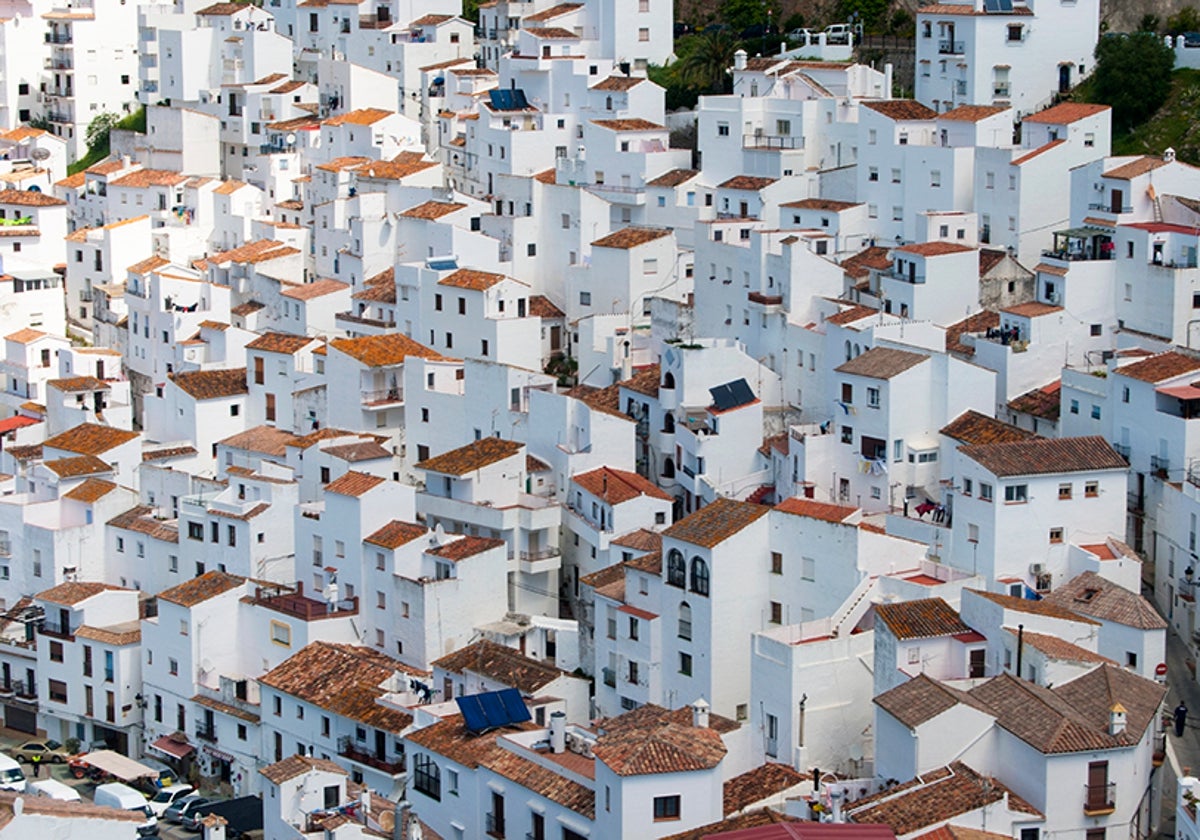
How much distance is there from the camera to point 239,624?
177 ft

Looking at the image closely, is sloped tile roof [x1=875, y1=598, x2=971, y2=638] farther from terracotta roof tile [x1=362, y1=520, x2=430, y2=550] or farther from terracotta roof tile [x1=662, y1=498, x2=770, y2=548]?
terracotta roof tile [x1=362, y1=520, x2=430, y2=550]

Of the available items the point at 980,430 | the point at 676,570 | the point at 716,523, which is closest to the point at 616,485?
the point at 716,523

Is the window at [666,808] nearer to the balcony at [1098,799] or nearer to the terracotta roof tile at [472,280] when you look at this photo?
the balcony at [1098,799]

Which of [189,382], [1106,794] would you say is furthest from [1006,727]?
[189,382]

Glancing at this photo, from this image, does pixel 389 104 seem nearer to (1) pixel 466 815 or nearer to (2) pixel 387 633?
(2) pixel 387 633

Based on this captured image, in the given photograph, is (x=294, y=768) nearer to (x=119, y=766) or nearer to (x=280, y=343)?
(x=119, y=766)

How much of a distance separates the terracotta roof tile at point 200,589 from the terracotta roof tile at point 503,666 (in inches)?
252

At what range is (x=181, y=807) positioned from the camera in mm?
50719

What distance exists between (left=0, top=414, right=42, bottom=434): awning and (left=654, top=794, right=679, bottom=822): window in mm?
30126

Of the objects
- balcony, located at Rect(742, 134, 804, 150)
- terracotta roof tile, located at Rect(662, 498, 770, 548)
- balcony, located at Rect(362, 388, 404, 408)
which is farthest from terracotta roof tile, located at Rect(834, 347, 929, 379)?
balcony, located at Rect(742, 134, 804, 150)

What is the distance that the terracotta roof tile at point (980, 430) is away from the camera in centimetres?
5053

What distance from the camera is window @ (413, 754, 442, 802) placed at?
1796 inches

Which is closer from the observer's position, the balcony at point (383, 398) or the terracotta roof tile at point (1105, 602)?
the terracotta roof tile at point (1105, 602)

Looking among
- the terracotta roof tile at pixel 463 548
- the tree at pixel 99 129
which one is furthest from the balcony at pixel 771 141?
the tree at pixel 99 129
